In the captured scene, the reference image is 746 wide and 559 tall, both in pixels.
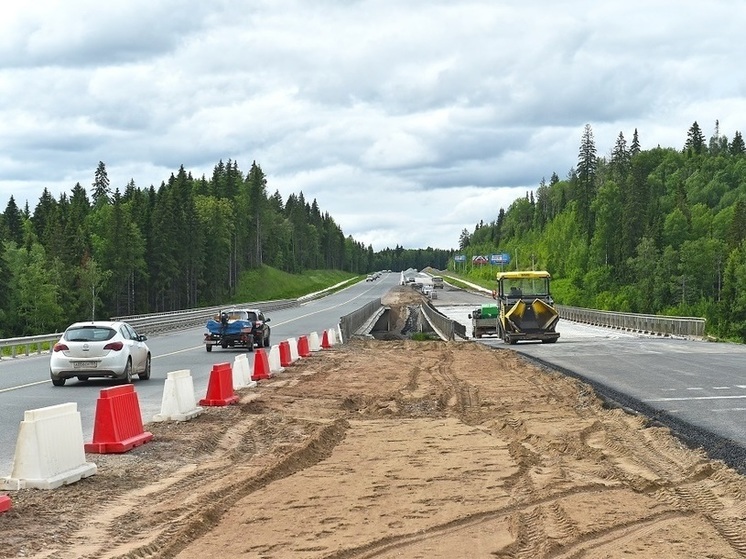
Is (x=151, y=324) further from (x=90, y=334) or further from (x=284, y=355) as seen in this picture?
(x=90, y=334)

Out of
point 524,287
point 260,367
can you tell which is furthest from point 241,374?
point 524,287

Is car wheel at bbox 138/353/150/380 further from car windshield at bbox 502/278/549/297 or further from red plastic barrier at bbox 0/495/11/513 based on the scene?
car windshield at bbox 502/278/549/297

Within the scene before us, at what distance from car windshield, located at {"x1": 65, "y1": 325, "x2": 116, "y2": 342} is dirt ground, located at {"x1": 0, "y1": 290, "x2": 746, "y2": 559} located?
6468 mm

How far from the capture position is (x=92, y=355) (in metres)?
21.8

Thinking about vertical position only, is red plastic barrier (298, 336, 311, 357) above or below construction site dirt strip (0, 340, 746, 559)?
above

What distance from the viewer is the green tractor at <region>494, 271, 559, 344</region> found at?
39.8 metres

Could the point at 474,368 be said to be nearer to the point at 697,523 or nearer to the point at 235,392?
the point at 235,392

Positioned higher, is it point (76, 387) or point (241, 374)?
point (241, 374)

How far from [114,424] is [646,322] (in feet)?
147

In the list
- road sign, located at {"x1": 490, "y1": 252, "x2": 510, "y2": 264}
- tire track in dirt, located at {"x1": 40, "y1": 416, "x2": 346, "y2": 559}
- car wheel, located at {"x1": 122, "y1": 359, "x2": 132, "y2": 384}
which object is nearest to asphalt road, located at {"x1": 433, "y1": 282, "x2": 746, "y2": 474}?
tire track in dirt, located at {"x1": 40, "y1": 416, "x2": 346, "y2": 559}

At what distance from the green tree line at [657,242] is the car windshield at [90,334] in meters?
92.6

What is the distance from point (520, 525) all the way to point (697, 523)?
4.70ft

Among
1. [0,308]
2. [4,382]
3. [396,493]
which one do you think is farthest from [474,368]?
[0,308]

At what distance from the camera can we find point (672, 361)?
2777 cm
